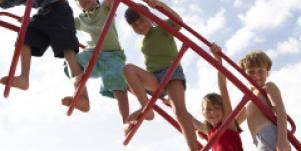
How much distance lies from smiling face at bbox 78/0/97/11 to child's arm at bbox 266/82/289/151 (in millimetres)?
1891

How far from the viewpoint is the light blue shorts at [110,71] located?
6.31 metres

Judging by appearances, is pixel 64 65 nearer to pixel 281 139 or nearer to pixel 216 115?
pixel 216 115

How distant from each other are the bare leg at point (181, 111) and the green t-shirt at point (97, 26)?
0.78m

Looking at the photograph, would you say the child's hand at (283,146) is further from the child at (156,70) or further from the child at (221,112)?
the child at (156,70)

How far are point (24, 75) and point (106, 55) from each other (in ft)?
3.08

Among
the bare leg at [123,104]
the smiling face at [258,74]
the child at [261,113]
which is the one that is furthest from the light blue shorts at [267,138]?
the bare leg at [123,104]

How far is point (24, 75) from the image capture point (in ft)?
18.7

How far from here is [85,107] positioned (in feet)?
18.9

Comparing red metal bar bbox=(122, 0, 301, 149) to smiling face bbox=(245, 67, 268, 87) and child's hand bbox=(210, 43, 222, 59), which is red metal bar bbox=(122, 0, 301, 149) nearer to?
smiling face bbox=(245, 67, 268, 87)

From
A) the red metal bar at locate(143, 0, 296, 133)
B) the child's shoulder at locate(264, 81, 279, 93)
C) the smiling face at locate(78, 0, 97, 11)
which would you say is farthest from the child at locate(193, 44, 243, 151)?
the smiling face at locate(78, 0, 97, 11)

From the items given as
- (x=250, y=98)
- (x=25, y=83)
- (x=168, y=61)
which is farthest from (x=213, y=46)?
(x=25, y=83)

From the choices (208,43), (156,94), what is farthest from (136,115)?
(208,43)

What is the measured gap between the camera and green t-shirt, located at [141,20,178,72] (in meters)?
6.09

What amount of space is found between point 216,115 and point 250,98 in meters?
0.82
